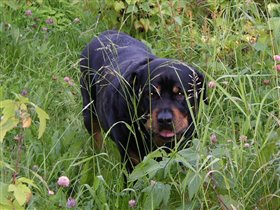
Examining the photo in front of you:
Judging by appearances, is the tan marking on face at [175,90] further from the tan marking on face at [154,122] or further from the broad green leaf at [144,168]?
the broad green leaf at [144,168]

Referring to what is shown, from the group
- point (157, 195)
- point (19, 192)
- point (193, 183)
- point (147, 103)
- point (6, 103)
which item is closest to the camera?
point (6, 103)

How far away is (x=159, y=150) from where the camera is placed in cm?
357

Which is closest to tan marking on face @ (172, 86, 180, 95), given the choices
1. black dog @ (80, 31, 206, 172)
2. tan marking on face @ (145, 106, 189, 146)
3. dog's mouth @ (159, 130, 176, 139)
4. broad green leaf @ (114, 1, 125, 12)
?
black dog @ (80, 31, 206, 172)

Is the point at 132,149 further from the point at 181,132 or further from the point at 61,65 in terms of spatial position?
the point at 61,65

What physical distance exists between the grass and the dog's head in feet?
0.37

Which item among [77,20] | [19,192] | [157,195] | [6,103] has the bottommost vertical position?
[77,20]

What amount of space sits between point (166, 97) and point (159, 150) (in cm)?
48

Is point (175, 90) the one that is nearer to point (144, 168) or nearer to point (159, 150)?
point (159, 150)

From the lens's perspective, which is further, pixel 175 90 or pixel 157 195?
pixel 175 90

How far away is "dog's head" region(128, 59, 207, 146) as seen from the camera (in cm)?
385

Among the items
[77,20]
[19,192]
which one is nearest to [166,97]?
[19,192]

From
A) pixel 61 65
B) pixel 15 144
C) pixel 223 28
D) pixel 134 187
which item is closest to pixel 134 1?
pixel 61 65

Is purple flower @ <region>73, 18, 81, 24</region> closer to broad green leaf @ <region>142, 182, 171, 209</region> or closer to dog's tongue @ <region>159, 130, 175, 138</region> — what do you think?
dog's tongue @ <region>159, 130, 175, 138</region>

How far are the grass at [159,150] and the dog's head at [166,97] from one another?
0.11 meters
